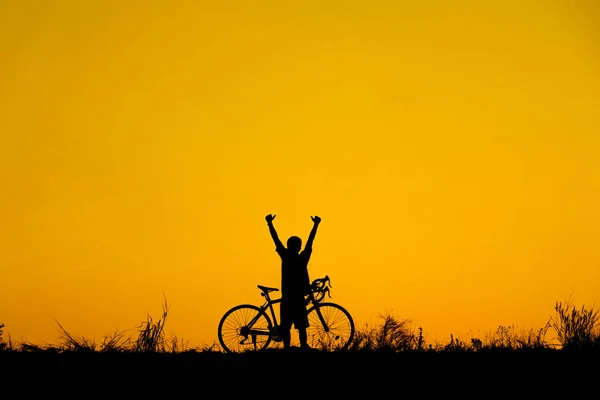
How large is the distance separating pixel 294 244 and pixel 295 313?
4.42ft

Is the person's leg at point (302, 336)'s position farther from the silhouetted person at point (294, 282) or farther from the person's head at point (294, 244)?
the person's head at point (294, 244)

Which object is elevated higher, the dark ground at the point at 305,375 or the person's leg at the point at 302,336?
the person's leg at the point at 302,336

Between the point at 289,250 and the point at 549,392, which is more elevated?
the point at 289,250

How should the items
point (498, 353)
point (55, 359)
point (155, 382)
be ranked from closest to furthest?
point (155, 382) → point (55, 359) → point (498, 353)

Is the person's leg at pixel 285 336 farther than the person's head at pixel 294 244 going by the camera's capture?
Yes

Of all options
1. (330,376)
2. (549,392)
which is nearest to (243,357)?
(330,376)

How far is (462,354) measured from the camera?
1572 centimetres

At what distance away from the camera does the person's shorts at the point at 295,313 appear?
18500 millimetres

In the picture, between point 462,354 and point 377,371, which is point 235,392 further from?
point 462,354

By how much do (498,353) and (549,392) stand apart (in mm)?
3517

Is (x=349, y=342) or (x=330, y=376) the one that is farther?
(x=349, y=342)

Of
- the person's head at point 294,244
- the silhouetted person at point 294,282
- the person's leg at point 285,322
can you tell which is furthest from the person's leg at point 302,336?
the person's head at point 294,244

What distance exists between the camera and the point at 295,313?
60.7 ft

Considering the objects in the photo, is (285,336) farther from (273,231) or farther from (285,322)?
(273,231)
